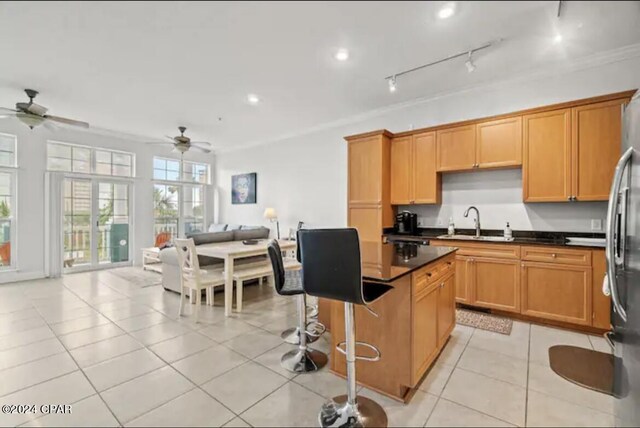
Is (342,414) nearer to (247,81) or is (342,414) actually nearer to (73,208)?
(247,81)

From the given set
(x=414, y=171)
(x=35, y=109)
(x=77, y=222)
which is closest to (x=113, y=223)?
(x=77, y=222)

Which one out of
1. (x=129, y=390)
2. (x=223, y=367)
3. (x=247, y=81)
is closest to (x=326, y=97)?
(x=247, y=81)

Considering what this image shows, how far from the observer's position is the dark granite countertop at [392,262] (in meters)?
1.72

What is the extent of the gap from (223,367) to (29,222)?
543cm

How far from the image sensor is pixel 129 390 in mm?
2016

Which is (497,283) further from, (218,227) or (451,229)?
(218,227)

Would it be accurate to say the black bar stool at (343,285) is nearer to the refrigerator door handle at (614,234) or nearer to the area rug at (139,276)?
the refrigerator door handle at (614,234)

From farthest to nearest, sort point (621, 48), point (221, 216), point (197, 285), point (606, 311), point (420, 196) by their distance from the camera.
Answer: point (221, 216), point (420, 196), point (197, 285), point (621, 48), point (606, 311)

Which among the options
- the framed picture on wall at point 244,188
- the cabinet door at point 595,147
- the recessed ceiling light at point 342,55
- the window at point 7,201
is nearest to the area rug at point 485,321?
the cabinet door at point 595,147

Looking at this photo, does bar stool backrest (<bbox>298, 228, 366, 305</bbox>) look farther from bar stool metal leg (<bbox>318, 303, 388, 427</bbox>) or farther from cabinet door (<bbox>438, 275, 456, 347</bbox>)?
cabinet door (<bbox>438, 275, 456, 347</bbox>)

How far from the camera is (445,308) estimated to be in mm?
2551

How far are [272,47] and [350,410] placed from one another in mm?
3231

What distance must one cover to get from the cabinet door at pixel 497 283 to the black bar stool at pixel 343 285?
2.19 m

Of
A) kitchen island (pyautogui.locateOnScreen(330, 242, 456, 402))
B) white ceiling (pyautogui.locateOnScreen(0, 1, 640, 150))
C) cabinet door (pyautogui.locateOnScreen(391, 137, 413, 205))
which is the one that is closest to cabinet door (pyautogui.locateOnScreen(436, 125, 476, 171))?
cabinet door (pyautogui.locateOnScreen(391, 137, 413, 205))
